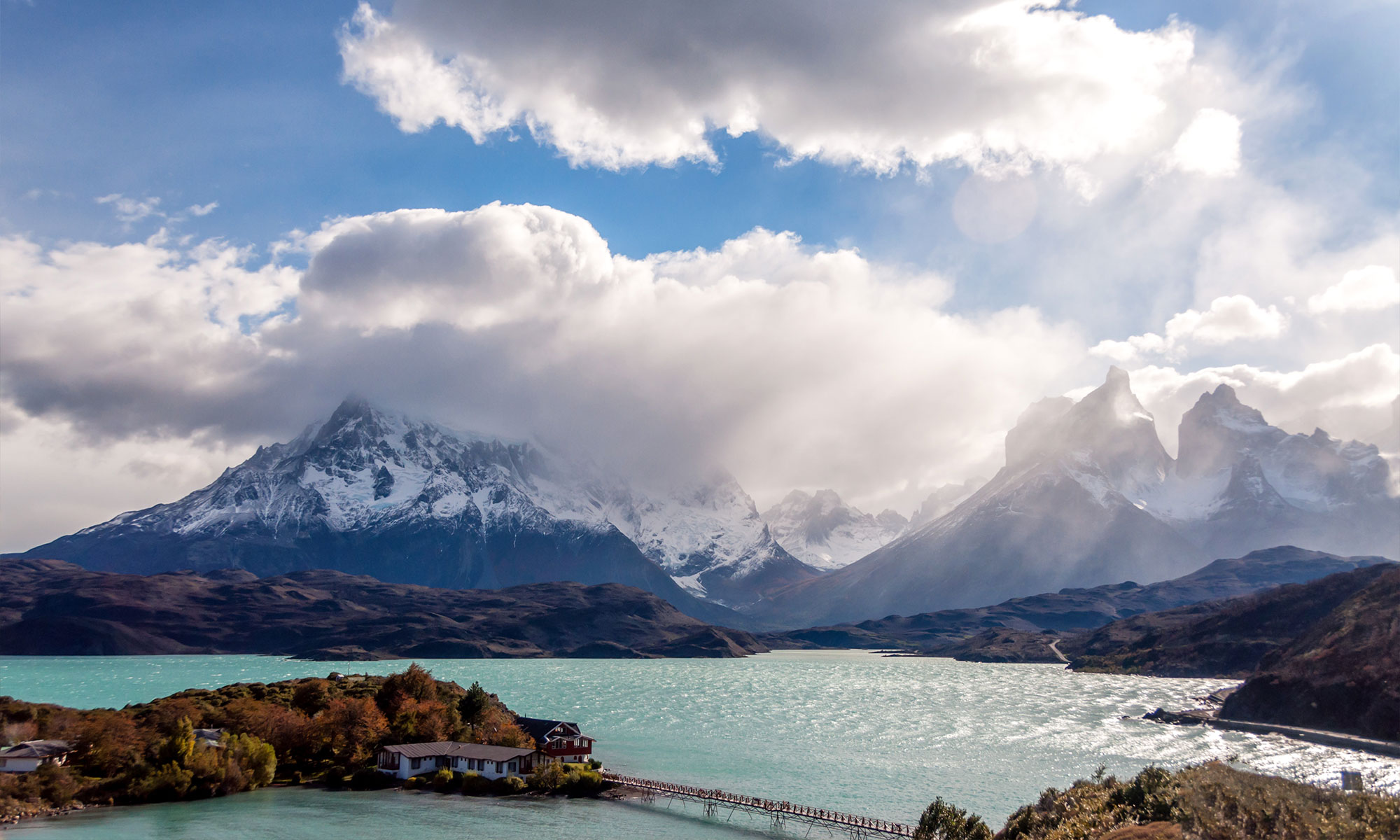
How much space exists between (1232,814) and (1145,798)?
11.4 meters

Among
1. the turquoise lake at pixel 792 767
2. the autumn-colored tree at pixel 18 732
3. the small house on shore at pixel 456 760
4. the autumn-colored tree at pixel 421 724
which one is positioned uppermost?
the autumn-colored tree at pixel 18 732

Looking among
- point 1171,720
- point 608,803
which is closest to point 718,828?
point 608,803

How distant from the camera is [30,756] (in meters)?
91.9

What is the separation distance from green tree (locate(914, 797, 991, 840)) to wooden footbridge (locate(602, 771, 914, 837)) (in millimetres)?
9842

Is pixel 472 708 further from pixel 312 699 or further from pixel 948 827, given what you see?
pixel 948 827

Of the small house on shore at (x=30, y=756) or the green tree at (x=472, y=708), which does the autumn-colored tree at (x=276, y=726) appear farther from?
the green tree at (x=472, y=708)

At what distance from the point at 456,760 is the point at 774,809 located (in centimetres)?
4031

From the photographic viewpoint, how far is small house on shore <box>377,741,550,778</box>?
106 m

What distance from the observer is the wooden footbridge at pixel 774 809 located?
85.8 metres

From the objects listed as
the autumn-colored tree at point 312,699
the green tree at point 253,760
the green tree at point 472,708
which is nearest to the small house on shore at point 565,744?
the green tree at point 472,708

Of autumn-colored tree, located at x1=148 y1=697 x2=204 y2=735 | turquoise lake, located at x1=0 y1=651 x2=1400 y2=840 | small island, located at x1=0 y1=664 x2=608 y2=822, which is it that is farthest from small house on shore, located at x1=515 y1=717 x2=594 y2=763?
autumn-colored tree, located at x1=148 y1=697 x2=204 y2=735

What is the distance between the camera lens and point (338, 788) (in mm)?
102688

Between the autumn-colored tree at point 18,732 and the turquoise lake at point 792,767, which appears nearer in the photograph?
the turquoise lake at point 792,767

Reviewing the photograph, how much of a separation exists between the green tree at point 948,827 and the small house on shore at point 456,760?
55.4 metres
